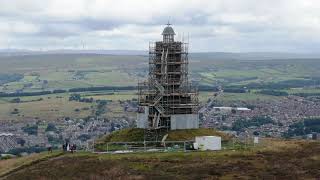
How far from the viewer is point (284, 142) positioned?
87562 millimetres

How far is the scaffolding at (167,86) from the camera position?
91438 mm

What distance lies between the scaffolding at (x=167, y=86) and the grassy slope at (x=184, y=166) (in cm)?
1631

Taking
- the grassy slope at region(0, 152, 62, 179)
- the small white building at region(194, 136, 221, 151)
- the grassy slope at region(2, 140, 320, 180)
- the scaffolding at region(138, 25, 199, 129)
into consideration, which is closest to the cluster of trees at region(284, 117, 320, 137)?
the scaffolding at region(138, 25, 199, 129)

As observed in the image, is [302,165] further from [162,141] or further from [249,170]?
[162,141]

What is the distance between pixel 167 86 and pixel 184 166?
2568cm

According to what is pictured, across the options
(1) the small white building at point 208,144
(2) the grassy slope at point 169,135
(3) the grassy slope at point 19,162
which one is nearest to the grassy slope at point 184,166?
(3) the grassy slope at point 19,162

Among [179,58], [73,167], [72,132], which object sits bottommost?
[72,132]

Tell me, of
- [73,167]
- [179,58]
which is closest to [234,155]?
[73,167]

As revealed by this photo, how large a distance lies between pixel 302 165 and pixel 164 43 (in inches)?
1270

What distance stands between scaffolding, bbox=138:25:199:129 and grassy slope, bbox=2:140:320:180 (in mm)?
16310

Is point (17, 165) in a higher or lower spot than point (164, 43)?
lower

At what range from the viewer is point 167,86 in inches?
3664

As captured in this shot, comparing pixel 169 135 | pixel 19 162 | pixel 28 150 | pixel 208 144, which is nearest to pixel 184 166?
pixel 208 144

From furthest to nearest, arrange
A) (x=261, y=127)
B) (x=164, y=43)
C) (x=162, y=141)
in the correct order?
(x=261, y=127), (x=164, y=43), (x=162, y=141)
